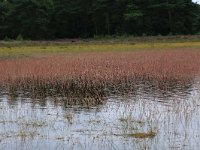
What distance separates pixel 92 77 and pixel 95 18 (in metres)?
46.0

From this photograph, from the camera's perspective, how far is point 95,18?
65.6 meters

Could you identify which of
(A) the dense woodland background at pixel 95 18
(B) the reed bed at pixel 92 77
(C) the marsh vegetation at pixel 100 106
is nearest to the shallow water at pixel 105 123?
(C) the marsh vegetation at pixel 100 106

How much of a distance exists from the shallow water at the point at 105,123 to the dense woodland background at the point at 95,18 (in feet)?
153

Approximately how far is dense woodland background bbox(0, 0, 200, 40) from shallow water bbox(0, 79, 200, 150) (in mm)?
46643

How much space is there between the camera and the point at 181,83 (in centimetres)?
1895

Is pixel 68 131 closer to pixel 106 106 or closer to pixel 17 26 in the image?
pixel 106 106

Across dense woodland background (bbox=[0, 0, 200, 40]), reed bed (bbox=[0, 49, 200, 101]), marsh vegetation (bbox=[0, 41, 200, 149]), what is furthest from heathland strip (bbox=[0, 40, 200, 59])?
marsh vegetation (bbox=[0, 41, 200, 149])

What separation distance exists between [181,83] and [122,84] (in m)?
2.44

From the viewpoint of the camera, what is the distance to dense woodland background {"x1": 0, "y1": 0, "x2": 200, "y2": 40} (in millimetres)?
62656

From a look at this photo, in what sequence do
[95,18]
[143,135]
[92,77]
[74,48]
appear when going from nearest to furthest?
[143,135]
[92,77]
[74,48]
[95,18]

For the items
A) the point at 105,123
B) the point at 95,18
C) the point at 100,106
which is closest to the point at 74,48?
the point at 95,18

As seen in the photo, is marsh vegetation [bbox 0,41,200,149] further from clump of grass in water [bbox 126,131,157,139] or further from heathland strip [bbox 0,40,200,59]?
heathland strip [bbox 0,40,200,59]

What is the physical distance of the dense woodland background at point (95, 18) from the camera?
62.7 meters

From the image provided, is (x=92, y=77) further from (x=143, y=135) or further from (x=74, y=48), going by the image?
(x=74, y=48)
